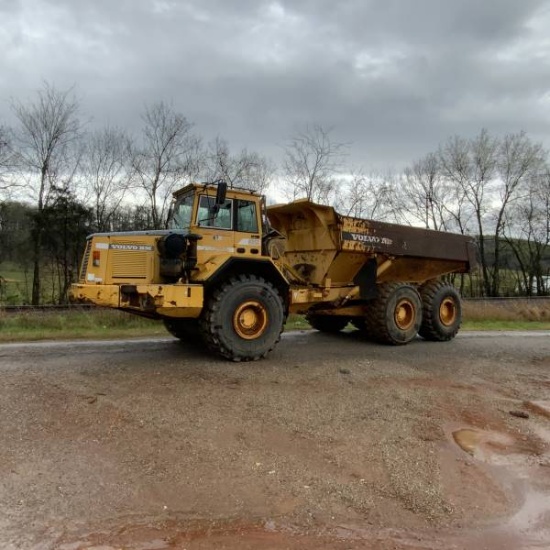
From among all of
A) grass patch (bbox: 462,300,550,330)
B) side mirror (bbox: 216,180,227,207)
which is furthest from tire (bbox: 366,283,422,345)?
grass patch (bbox: 462,300,550,330)

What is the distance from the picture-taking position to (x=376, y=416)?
585 centimetres

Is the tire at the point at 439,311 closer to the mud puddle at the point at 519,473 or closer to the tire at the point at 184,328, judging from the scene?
the tire at the point at 184,328

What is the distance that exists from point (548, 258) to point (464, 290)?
6854mm

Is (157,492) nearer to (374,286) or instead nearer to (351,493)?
(351,493)

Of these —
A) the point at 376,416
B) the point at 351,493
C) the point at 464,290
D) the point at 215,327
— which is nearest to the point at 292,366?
the point at 215,327

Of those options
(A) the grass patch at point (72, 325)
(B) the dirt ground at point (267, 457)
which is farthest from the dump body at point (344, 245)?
(A) the grass patch at point (72, 325)

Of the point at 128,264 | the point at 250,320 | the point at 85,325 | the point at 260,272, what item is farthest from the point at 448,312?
Answer: the point at 85,325

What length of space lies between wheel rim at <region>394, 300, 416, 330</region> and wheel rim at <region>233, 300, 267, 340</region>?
3788 millimetres

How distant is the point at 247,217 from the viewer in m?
8.76

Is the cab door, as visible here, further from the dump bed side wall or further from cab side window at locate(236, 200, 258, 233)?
the dump bed side wall

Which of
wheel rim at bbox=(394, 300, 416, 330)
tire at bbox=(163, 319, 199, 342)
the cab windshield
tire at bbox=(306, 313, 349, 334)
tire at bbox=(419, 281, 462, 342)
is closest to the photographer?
the cab windshield

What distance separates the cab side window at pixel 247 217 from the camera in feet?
28.4

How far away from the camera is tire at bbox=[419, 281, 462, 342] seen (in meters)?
11.8

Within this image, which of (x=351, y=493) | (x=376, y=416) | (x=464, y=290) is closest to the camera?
(x=351, y=493)
